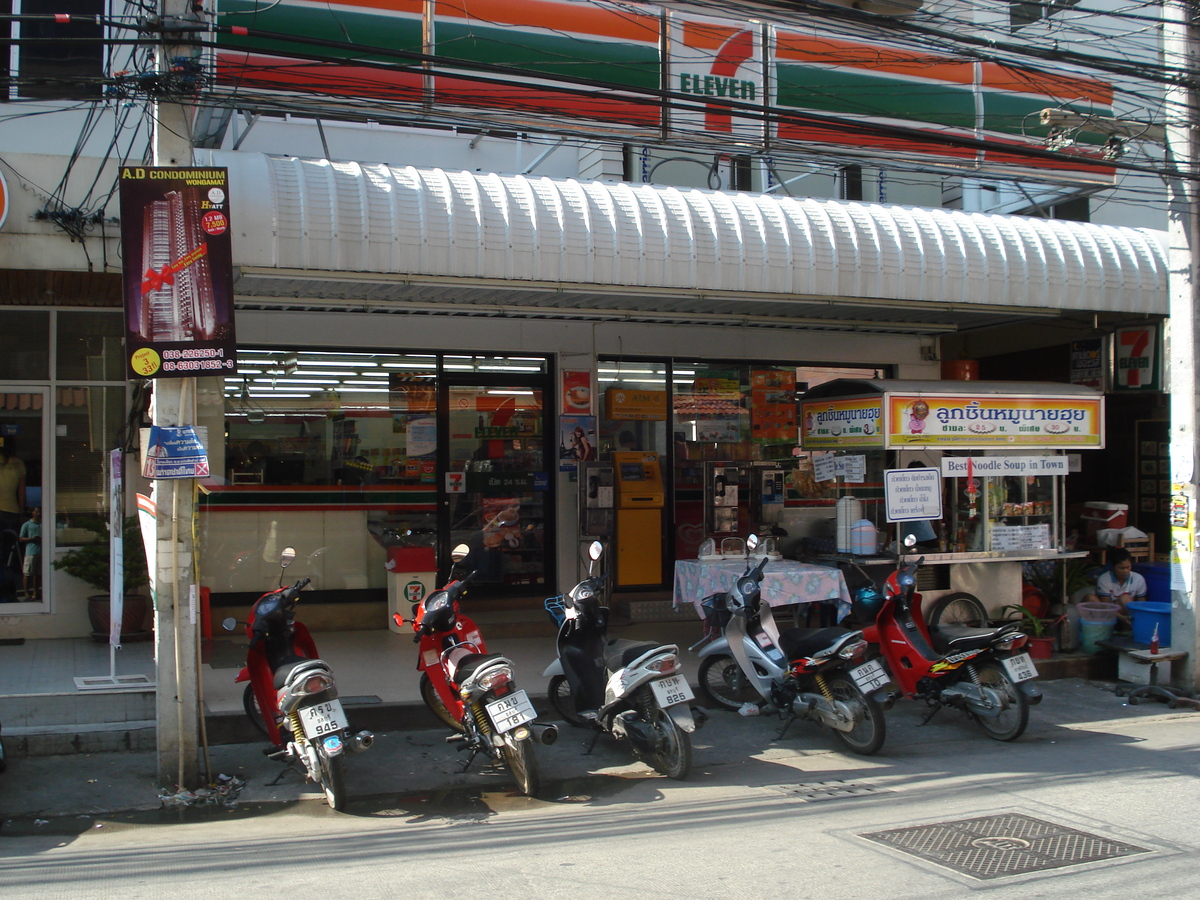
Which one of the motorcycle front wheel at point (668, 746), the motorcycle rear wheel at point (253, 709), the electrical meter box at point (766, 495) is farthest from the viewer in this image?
the electrical meter box at point (766, 495)

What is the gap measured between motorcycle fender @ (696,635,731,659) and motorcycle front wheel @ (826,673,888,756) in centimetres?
116

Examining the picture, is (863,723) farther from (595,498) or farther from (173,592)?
(595,498)

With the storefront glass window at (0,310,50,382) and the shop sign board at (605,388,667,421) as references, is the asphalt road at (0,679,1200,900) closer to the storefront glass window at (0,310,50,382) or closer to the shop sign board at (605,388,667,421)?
the storefront glass window at (0,310,50,382)

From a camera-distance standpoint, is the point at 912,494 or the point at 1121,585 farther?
the point at 1121,585

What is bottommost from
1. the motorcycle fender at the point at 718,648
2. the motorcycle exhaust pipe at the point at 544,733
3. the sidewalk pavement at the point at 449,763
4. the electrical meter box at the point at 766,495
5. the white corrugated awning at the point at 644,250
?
the sidewalk pavement at the point at 449,763

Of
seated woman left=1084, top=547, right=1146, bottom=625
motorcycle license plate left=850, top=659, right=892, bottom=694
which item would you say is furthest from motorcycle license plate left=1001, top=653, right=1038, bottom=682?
seated woman left=1084, top=547, right=1146, bottom=625

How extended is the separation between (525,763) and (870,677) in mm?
2566

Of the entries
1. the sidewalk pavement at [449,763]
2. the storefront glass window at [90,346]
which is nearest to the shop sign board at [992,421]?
the sidewalk pavement at [449,763]

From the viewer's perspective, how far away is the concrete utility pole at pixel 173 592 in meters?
6.38

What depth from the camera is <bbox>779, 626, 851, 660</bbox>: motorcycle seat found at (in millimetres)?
7395

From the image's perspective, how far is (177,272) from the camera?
6.37m

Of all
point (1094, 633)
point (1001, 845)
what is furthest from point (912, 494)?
point (1001, 845)

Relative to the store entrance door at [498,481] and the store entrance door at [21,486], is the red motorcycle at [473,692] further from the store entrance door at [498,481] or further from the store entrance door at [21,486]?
the store entrance door at [21,486]

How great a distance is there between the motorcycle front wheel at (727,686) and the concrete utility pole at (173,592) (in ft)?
13.2
